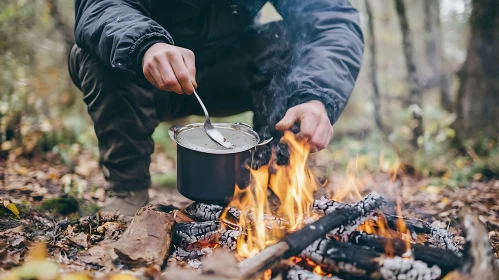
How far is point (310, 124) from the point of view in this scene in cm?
230

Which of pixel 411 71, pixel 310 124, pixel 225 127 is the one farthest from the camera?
pixel 411 71

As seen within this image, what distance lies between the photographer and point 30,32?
558 cm

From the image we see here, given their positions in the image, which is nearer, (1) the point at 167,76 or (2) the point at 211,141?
(1) the point at 167,76

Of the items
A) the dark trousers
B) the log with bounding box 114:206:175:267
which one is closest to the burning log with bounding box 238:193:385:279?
the log with bounding box 114:206:175:267

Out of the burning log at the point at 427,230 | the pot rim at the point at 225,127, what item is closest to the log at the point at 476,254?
the burning log at the point at 427,230

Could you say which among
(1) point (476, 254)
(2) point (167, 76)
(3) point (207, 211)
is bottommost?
(3) point (207, 211)

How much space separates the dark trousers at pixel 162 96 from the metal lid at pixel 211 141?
0.59 meters

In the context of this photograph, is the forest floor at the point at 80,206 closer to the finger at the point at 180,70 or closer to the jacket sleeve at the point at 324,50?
the jacket sleeve at the point at 324,50

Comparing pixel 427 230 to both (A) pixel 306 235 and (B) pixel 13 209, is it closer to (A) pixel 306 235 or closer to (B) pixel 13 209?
(A) pixel 306 235

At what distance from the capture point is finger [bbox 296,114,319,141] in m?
2.28

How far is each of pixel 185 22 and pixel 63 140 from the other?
2.91 metres

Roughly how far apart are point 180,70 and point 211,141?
1.33 ft

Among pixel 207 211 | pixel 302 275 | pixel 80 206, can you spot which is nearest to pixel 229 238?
pixel 207 211

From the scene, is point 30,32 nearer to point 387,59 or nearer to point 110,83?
point 110,83
